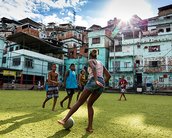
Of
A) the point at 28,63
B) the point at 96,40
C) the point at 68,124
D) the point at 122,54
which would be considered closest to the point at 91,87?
the point at 68,124

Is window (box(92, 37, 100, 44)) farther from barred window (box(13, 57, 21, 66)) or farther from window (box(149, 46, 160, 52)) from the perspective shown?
barred window (box(13, 57, 21, 66))

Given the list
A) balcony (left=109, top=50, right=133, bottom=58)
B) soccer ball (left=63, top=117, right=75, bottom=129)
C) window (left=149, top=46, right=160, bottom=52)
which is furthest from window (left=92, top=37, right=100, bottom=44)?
soccer ball (left=63, top=117, right=75, bottom=129)

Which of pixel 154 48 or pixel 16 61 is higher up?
pixel 154 48

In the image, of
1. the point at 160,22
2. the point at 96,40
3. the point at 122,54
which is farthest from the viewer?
the point at 96,40

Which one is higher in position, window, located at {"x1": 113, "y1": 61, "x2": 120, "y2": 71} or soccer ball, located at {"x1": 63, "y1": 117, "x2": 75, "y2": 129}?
window, located at {"x1": 113, "y1": 61, "x2": 120, "y2": 71}

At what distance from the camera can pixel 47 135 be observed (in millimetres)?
4047

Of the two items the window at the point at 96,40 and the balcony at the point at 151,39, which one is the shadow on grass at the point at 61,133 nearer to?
the balcony at the point at 151,39

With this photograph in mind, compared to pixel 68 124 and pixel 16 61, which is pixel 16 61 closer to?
pixel 16 61

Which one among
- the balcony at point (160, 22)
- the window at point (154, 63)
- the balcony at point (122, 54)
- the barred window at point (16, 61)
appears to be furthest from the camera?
the balcony at point (160, 22)

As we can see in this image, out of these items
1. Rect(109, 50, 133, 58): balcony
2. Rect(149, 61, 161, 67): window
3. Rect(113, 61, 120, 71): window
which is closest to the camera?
Rect(149, 61, 161, 67): window

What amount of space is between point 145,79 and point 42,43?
2133 cm

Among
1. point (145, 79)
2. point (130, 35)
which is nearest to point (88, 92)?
point (145, 79)

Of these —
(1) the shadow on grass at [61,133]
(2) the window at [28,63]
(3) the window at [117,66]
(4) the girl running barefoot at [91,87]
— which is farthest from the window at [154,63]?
(1) the shadow on grass at [61,133]

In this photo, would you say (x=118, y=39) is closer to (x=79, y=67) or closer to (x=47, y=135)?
(x=79, y=67)
